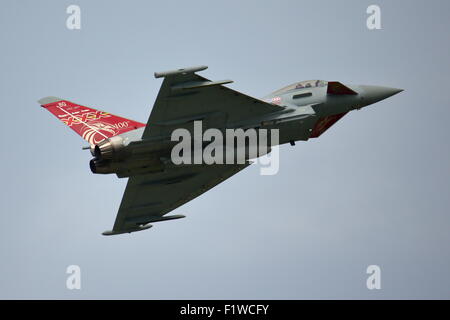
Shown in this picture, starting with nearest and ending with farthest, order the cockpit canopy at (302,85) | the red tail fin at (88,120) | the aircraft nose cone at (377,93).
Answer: the red tail fin at (88,120)
the cockpit canopy at (302,85)
the aircraft nose cone at (377,93)

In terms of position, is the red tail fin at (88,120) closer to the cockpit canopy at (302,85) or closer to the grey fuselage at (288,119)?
the grey fuselage at (288,119)

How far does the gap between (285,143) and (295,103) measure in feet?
5.12

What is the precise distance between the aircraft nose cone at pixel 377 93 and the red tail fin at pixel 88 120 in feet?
28.1

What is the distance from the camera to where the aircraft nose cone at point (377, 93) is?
34.3 m

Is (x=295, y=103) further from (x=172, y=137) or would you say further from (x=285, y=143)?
(x=172, y=137)

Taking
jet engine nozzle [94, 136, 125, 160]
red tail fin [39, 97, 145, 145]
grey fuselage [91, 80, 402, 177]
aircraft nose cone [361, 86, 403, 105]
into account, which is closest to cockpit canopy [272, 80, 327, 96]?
grey fuselage [91, 80, 402, 177]

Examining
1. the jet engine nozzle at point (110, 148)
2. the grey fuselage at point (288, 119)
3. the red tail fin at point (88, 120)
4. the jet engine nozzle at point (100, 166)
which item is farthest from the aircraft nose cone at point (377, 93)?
the jet engine nozzle at point (100, 166)

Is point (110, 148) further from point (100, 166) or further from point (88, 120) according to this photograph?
point (88, 120)

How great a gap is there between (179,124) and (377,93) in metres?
7.96

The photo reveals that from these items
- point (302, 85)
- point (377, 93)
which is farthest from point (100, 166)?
point (377, 93)

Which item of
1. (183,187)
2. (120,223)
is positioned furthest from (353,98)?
(120,223)

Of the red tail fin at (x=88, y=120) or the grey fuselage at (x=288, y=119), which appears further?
the red tail fin at (x=88, y=120)

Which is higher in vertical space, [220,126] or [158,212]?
[220,126]

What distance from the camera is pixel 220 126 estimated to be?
1273 inches
